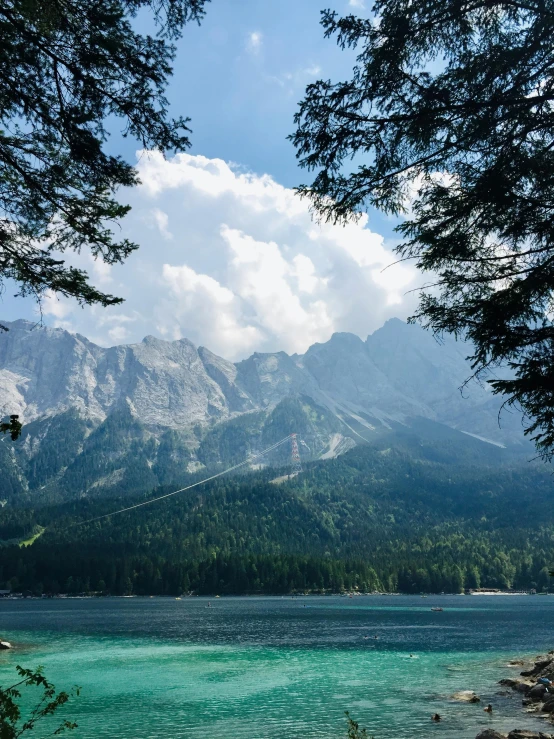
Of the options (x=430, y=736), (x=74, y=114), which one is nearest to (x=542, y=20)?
(x=74, y=114)

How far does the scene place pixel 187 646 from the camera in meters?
89.7

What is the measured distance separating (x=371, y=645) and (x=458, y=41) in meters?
89.3

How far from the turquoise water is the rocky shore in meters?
1.55

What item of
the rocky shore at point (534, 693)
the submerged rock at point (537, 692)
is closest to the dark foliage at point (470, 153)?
the rocky shore at point (534, 693)

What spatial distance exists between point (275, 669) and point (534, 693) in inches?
1146

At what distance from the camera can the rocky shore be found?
35.8 meters

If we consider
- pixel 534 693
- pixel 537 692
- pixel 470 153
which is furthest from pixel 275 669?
pixel 470 153

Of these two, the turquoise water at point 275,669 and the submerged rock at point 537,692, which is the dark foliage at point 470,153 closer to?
the turquoise water at point 275,669

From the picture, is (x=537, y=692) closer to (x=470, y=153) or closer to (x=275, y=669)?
(x=275, y=669)

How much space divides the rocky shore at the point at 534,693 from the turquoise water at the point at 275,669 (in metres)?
1.55

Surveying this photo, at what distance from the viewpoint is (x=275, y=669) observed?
68.8 m

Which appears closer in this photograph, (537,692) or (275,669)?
(537,692)

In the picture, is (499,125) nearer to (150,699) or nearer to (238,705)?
(238,705)

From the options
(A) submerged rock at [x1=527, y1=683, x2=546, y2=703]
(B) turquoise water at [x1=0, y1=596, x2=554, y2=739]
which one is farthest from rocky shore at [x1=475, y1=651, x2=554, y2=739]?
(B) turquoise water at [x1=0, y1=596, x2=554, y2=739]
